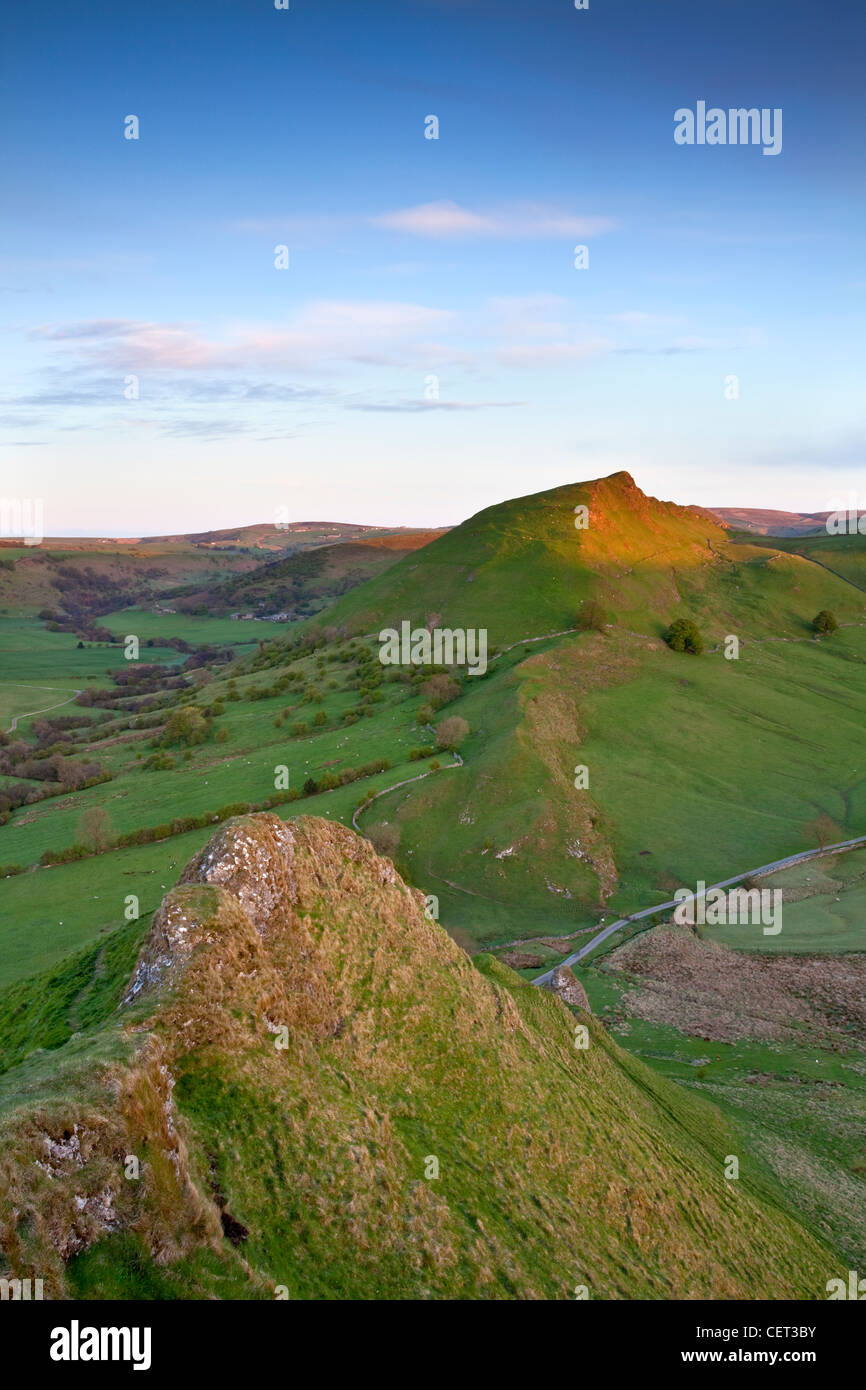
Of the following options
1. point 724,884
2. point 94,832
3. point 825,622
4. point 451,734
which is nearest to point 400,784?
point 451,734

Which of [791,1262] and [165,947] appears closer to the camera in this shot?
[165,947]

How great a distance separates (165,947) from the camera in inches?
709

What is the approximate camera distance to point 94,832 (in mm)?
88625

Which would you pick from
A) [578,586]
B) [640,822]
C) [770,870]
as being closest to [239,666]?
[578,586]

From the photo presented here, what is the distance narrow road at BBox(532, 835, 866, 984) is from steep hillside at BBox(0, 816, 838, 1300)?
107 ft

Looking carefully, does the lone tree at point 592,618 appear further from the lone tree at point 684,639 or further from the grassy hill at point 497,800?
the lone tree at point 684,639

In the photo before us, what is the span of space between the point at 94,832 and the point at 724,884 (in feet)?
225

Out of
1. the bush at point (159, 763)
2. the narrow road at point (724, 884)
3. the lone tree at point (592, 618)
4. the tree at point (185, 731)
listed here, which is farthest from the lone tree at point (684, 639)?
the bush at point (159, 763)

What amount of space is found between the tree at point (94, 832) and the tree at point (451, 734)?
43.4m

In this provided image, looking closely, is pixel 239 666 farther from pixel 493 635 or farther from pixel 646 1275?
pixel 646 1275

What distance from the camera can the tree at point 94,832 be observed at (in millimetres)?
88125

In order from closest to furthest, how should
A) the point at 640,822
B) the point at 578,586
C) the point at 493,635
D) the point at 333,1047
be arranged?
the point at 333,1047 → the point at 640,822 → the point at 493,635 → the point at 578,586

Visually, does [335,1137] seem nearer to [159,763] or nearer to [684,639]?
[159,763]

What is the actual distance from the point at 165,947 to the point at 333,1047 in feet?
17.9
